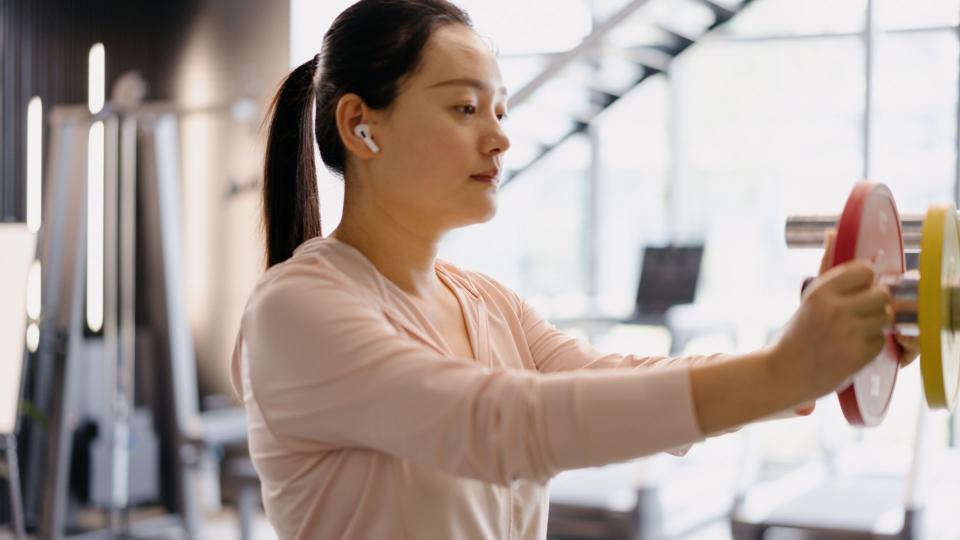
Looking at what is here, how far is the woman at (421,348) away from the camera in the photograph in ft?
3.00

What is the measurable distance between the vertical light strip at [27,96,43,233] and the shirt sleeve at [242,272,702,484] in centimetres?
545

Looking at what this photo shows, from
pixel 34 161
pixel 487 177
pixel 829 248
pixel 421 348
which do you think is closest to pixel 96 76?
pixel 34 161

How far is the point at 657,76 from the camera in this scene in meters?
6.77

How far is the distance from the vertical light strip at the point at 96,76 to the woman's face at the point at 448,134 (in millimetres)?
5698

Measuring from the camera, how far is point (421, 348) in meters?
1.03

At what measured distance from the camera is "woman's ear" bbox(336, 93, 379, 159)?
125 cm

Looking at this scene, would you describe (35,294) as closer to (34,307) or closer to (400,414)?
(34,307)

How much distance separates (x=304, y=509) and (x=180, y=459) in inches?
170

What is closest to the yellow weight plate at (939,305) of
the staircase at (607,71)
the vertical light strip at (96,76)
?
the staircase at (607,71)

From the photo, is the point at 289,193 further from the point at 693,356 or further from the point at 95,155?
the point at 95,155

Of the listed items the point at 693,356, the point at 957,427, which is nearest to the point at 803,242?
Result: the point at 693,356

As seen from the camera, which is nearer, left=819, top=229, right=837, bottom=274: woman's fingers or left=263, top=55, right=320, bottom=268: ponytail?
left=819, top=229, right=837, bottom=274: woman's fingers

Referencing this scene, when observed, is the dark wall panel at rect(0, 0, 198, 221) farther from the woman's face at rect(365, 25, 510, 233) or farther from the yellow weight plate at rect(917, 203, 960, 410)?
the yellow weight plate at rect(917, 203, 960, 410)

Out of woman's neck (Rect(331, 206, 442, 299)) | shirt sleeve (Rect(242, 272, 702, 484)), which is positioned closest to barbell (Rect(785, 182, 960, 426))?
shirt sleeve (Rect(242, 272, 702, 484))
